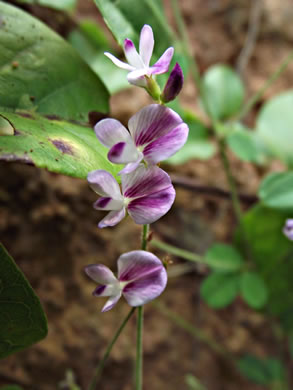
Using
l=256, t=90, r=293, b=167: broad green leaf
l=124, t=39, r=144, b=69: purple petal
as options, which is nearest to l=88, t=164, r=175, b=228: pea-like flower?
l=124, t=39, r=144, b=69: purple petal

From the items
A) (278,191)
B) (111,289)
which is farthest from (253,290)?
(111,289)

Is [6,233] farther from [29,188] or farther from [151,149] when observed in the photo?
[151,149]

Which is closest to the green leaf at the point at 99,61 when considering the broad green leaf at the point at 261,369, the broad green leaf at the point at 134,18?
the broad green leaf at the point at 134,18

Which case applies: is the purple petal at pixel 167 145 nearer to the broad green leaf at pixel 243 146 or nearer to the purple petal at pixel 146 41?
the purple petal at pixel 146 41

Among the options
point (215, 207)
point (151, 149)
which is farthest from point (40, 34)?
point (215, 207)

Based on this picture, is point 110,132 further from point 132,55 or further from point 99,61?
point 99,61

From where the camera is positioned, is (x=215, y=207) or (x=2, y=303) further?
(x=215, y=207)
